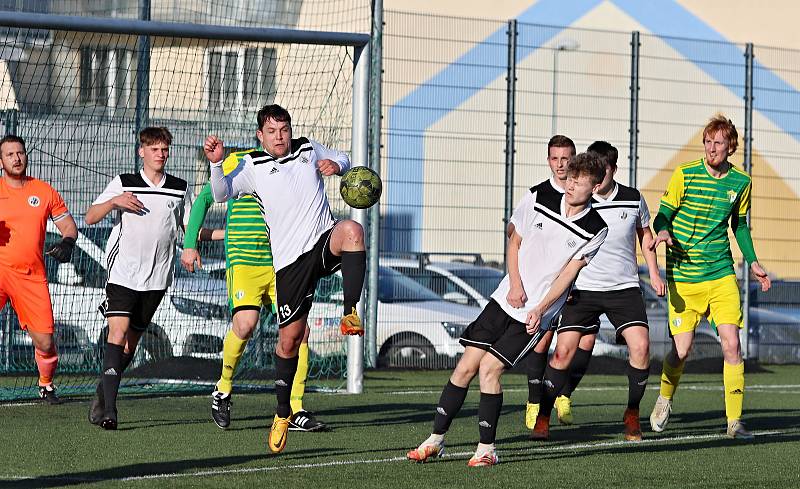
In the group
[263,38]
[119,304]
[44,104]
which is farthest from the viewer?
[44,104]

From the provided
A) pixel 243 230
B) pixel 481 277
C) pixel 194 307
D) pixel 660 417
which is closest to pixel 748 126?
pixel 481 277

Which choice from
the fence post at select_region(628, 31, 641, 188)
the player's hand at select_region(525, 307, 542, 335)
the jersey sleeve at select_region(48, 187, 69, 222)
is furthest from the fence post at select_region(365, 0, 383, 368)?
the player's hand at select_region(525, 307, 542, 335)

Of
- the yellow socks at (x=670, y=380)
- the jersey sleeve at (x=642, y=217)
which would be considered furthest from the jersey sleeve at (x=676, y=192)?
the yellow socks at (x=670, y=380)

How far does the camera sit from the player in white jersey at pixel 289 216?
8.23 meters

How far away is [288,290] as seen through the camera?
27.0ft

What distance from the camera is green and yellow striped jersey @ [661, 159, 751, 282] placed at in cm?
950

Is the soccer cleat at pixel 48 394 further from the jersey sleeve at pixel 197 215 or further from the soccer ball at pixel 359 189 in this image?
the soccer ball at pixel 359 189

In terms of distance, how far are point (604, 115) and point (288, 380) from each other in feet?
32.9

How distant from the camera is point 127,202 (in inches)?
364

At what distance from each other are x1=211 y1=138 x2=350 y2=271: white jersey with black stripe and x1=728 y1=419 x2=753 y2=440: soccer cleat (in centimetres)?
304

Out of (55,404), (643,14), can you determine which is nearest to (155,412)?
(55,404)

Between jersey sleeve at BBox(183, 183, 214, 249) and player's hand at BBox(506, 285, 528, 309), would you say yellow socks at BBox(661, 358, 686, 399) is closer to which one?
player's hand at BBox(506, 285, 528, 309)

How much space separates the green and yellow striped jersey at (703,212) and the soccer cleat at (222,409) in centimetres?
319

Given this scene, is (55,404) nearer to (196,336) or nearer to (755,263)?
(196,336)
